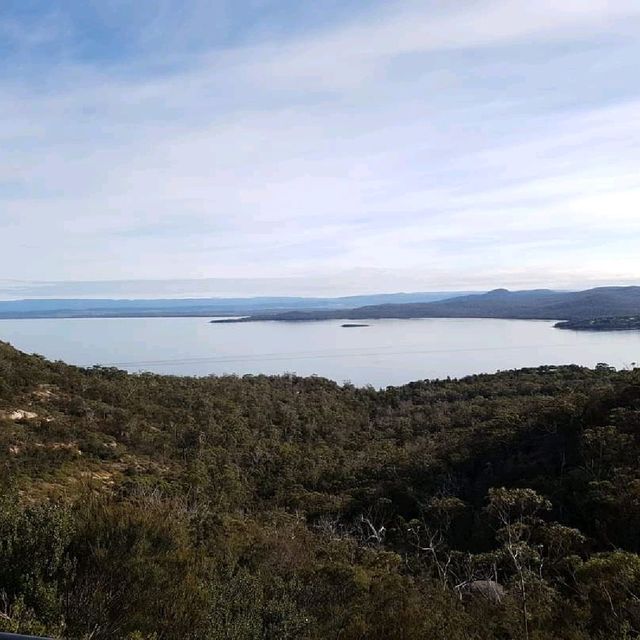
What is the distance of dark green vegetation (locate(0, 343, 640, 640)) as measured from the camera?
4.89m

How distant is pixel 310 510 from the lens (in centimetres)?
1627

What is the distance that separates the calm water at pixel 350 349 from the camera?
5672 centimetres

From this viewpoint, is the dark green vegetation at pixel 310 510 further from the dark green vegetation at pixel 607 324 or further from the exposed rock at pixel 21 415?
the dark green vegetation at pixel 607 324

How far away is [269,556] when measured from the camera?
7.67 meters

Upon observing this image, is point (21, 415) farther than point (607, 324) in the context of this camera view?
No

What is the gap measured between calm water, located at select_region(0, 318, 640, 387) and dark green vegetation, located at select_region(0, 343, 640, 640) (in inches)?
998

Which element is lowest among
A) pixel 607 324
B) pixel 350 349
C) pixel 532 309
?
pixel 350 349

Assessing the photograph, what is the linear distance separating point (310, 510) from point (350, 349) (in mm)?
61472

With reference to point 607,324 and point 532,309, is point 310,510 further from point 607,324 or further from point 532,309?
point 532,309

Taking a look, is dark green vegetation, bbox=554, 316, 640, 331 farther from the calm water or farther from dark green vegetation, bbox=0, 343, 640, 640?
dark green vegetation, bbox=0, 343, 640, 640

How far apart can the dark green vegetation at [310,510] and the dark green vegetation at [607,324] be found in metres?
52.0

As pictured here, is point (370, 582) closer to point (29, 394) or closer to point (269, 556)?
point (269, 556)

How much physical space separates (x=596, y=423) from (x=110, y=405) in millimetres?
15723

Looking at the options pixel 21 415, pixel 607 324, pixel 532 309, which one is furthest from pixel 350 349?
pixel 532 309
